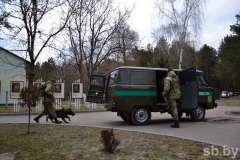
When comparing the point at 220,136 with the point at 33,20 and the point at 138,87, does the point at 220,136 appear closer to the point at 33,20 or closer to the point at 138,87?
the point at 138,87

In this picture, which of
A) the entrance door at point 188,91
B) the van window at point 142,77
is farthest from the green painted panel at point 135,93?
the entrance door at point 188,91

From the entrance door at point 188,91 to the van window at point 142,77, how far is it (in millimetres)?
1442

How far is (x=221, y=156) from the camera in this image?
4562 millimetres

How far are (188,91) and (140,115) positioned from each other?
7.84ft

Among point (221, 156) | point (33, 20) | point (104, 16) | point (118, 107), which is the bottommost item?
point (221, 156)

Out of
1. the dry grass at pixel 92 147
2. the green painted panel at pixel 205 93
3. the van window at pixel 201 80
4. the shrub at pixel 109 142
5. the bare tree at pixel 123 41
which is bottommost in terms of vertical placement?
the dry grass at pixel 92 147

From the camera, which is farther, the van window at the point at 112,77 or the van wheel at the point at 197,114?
the van wheel at the point at 197,114

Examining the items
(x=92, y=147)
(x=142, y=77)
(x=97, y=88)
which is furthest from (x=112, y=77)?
(x=92, y=147)

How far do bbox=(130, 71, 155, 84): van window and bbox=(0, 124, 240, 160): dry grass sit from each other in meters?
3.01

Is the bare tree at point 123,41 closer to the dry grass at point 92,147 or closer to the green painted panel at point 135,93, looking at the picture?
the green painted panel at point 135,93

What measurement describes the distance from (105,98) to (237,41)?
25046mm

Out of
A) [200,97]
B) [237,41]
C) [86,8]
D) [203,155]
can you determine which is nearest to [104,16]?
[86,8]

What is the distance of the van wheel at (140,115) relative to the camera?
29.8 feet

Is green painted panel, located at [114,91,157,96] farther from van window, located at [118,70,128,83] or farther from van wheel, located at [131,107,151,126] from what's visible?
van wheel, located at [131,107,151,126]
